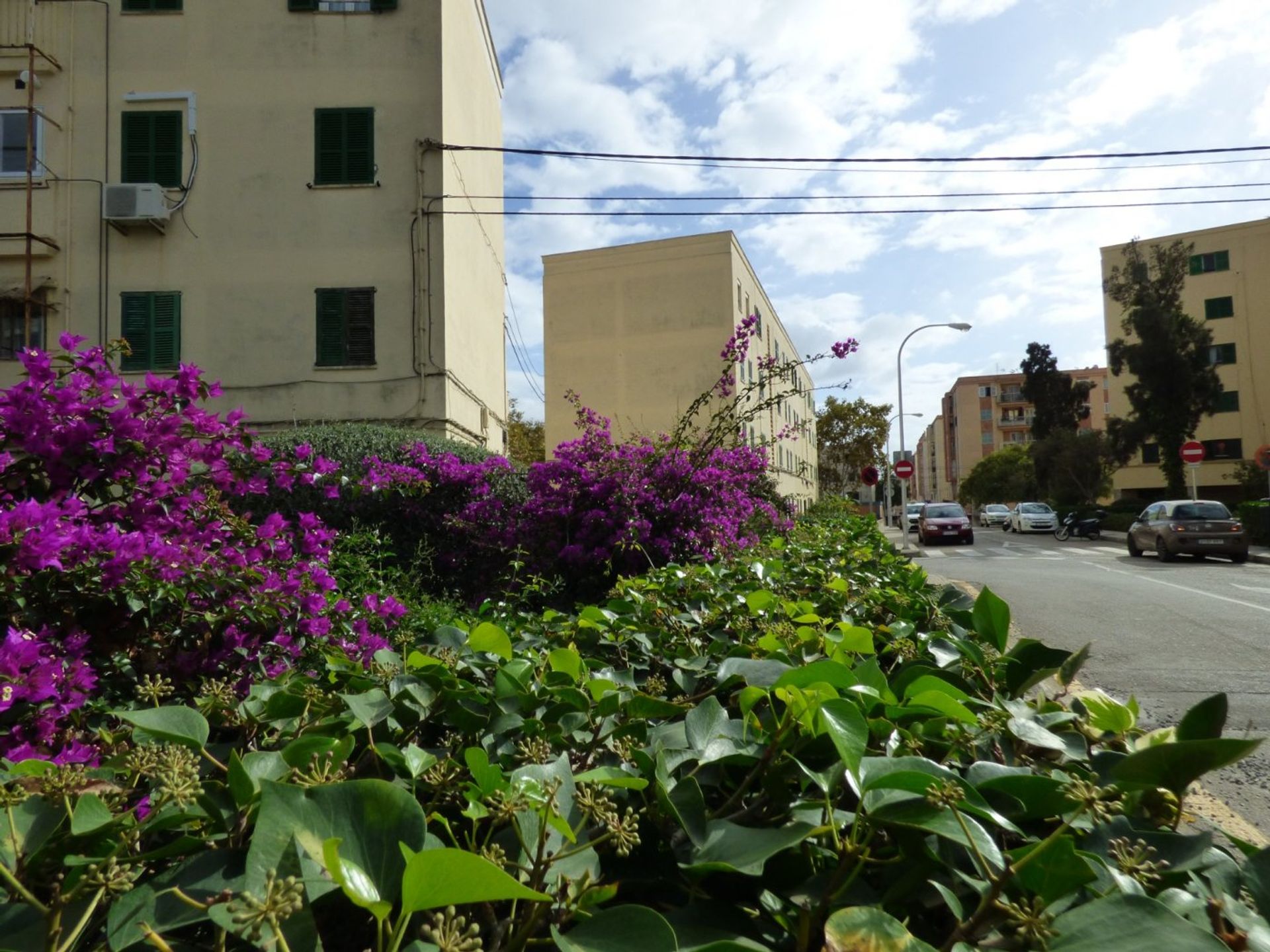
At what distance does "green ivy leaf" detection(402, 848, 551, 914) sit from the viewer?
0.62 metres

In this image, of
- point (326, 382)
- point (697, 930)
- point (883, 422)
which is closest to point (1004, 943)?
point (697, 930)

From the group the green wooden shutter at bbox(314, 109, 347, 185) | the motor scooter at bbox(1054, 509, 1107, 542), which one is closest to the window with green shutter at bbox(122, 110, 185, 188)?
the green wooden shutter at bbox(314, 109, 347, 185)

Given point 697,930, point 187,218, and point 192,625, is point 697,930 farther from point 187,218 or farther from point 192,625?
point 187,218

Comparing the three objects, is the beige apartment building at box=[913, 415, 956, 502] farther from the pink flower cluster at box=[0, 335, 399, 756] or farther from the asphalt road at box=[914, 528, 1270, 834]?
the pink flower cluster at box=[0, 335, 399, 756]

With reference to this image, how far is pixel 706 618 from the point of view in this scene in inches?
92.0

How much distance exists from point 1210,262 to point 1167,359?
18.2 metres

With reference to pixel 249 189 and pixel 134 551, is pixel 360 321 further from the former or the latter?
pixel 134 551

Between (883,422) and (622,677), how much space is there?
59066 millimetres

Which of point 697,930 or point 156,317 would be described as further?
point 156,317

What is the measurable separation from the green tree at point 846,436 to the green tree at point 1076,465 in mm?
10393

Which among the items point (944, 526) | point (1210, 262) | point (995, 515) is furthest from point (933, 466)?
point (944, 526)

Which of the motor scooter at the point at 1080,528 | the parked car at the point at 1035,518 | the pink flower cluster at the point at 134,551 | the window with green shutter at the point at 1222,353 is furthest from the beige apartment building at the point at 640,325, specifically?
the window with green shutter at the point at 1222,353

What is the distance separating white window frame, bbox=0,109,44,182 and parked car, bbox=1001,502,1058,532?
1659 inches

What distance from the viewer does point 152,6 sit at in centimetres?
1608
